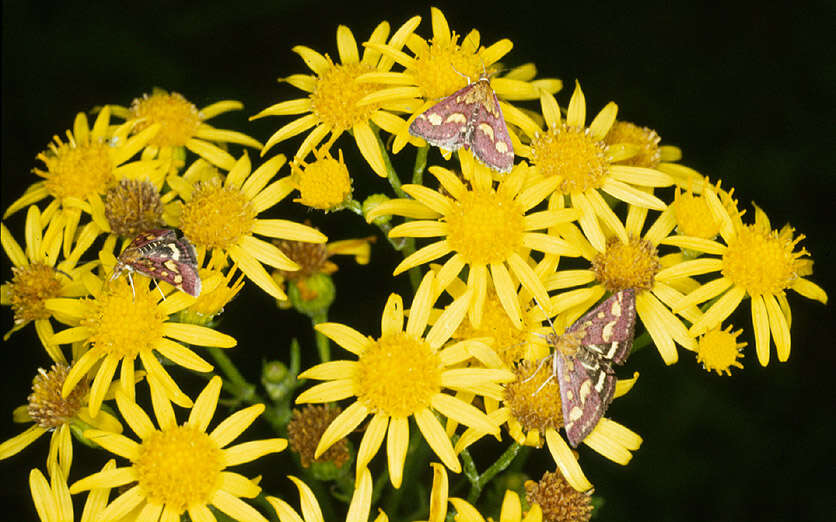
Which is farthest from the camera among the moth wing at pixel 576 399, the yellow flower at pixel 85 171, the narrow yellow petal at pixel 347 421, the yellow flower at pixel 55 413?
the yellow flower at pixel 85 171

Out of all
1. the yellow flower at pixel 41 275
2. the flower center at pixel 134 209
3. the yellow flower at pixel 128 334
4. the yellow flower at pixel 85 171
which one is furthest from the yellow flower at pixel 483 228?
the yellow flower at pixel 41 275

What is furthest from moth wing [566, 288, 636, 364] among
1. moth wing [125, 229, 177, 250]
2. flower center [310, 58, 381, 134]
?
moth wing [125, 229, 177, 250]

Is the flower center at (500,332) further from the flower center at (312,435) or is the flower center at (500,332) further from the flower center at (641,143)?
the flower center at (641,143)

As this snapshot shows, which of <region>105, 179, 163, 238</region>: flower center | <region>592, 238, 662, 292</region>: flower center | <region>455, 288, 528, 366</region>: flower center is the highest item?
<region>592, 238, 662, 292</region>: flower center

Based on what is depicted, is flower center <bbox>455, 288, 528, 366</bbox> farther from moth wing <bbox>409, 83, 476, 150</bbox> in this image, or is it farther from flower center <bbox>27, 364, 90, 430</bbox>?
flower center <bbox>27, 364, 90, 430</bbox>

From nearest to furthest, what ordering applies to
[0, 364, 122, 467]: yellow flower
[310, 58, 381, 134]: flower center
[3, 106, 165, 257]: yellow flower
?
1. [0, 364, 122, 467]: yellow flower
2. [310, 58, 381, 134]: flower center
3. [3, 106, 165, 257]: yellow flower

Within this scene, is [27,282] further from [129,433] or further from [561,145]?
[561,145]
